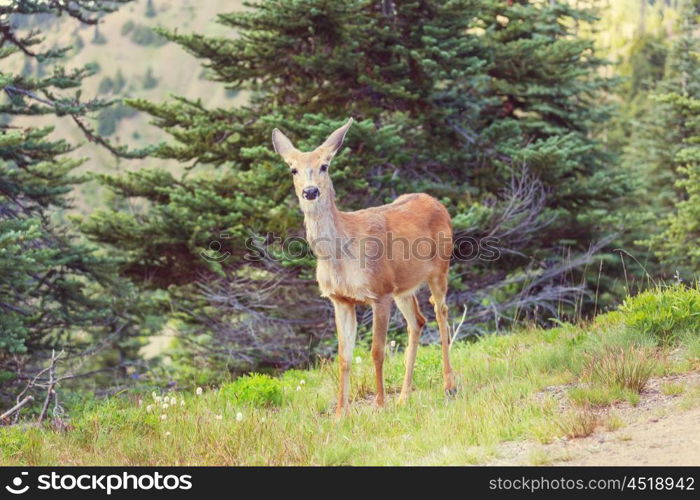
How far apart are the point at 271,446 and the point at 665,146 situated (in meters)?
24.8

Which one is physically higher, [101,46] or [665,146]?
[665,146]

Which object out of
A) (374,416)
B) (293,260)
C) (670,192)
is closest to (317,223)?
(374,416)

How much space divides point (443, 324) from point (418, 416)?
184 centimetres

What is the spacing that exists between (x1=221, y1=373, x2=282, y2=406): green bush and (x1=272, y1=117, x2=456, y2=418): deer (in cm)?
78

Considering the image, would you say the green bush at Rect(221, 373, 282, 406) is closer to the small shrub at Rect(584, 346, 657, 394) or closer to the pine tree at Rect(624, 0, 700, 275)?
the small shrub at Rect(584, 346, 657, 394)

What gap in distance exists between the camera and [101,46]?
19388 cm

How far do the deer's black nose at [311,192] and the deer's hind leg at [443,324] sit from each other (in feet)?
7.08

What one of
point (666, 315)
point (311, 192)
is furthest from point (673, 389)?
point (311, 192)

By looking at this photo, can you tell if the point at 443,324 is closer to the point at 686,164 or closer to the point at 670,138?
the point at 686,164

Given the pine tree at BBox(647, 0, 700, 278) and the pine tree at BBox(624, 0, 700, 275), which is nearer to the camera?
the pine tree at BBox(647, 0, 700, 278)

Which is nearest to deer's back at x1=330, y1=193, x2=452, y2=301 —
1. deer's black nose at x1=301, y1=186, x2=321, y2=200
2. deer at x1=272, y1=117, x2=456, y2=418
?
deer at x1=272, y1=117, x2=456, y2=418

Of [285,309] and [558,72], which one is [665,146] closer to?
[558,72]

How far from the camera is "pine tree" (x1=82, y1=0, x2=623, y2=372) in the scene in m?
14.6

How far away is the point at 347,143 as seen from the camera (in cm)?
1490
